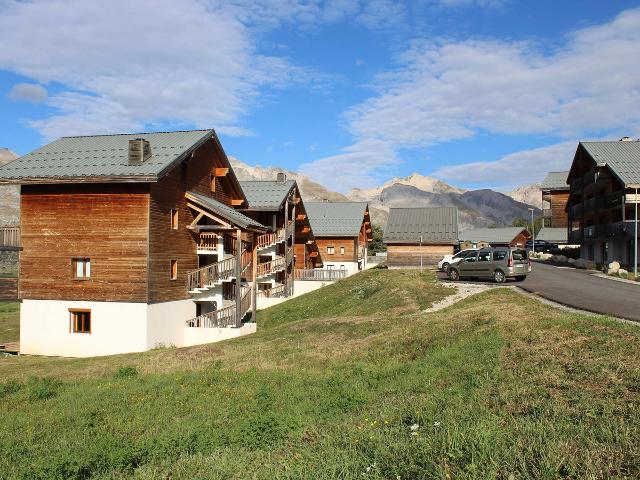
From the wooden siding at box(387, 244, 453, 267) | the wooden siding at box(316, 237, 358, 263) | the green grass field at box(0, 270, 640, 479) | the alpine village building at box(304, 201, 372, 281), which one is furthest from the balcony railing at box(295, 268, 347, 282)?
the green grass field at box(0, 270, 640, 479)

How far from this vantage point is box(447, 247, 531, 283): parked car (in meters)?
30.0

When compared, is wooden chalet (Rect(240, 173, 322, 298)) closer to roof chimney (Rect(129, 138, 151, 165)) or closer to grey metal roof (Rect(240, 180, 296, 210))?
grey metal roof (Rect(240, 180, 296, 210))

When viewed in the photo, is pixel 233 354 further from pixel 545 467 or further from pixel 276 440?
pixel 545 467

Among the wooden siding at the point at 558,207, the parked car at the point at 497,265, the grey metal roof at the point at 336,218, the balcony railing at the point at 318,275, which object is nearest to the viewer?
the parked car at the point at 497,265

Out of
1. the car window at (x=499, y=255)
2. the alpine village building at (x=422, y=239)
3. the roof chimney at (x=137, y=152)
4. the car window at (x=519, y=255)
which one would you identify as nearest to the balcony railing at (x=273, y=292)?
the car window at (x=499, y=255)

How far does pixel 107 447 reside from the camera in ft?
29.2

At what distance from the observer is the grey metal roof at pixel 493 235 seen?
94.9 metres

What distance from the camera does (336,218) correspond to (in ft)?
189

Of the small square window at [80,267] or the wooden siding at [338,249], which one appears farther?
the wooden siding at [338,249]

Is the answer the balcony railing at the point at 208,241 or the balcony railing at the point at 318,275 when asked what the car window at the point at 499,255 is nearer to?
the balcony railing at the point at 208,241

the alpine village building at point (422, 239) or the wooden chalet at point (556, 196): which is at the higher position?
the wooden chalet at point (556, 196)

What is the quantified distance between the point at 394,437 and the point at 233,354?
39.6 ft

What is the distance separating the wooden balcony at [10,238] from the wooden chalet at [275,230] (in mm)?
16122

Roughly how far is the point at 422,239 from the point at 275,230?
69.5 feet
